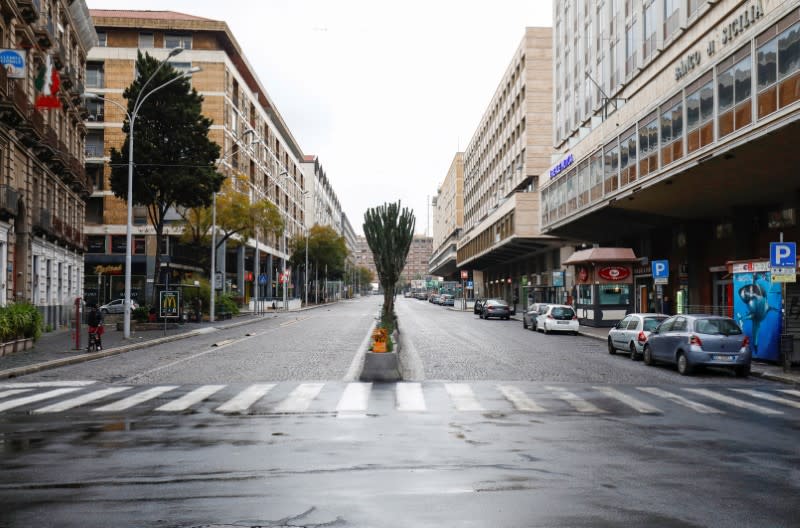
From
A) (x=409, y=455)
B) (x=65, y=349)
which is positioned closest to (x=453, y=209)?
(x=65, y=349)

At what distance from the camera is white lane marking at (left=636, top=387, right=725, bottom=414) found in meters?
12.3

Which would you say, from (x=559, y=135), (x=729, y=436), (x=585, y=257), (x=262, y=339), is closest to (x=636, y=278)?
(x=585, y=257)

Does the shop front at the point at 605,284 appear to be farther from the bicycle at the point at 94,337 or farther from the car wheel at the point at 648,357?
the bicycle at the point at 94,337

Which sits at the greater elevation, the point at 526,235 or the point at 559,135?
the point at 559,135

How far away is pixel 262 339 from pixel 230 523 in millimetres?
25605

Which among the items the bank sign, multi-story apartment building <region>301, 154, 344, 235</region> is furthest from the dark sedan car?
multi-story apartment building <region>301, 154, 344, 235</region>

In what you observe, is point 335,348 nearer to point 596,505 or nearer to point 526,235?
point 596,505

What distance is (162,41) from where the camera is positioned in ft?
209

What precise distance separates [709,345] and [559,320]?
711 inches

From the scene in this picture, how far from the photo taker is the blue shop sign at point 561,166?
145 ft

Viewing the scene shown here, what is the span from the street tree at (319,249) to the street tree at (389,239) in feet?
238

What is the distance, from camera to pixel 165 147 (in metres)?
38.7

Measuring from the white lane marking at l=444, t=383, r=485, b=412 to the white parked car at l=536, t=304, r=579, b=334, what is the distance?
21409 millimetres

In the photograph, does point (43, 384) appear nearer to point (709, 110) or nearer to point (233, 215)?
point (709, 110)
